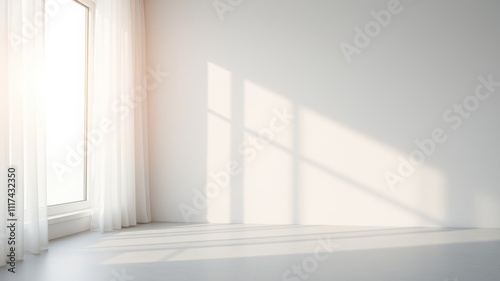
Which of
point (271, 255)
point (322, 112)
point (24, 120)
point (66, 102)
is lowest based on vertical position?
point (271, 255)

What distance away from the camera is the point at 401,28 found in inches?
225

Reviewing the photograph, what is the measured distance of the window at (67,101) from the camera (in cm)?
503

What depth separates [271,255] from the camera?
158 inches

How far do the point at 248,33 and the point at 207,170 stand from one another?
1.72 metres

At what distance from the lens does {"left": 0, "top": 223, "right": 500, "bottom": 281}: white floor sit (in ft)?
11.1

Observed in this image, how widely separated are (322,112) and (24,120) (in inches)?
125

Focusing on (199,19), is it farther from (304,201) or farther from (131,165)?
(304,201)

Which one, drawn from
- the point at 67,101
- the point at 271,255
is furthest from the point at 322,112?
the point at 67,101

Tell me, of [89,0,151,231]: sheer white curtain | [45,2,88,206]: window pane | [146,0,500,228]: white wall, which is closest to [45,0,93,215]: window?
[45,2,88,206]: window pane

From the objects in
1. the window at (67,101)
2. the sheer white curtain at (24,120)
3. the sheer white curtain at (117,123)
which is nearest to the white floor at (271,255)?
the sheer white curtain at (24,120)

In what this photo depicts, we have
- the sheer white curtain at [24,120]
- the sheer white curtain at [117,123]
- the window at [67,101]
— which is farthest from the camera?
the sheer white curtain at [117,123]

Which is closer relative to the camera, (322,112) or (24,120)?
(24,120)

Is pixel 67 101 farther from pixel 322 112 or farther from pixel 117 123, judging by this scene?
pixel 322 112

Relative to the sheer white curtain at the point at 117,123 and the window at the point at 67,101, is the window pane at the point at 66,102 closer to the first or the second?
the window at the point at 67,101
